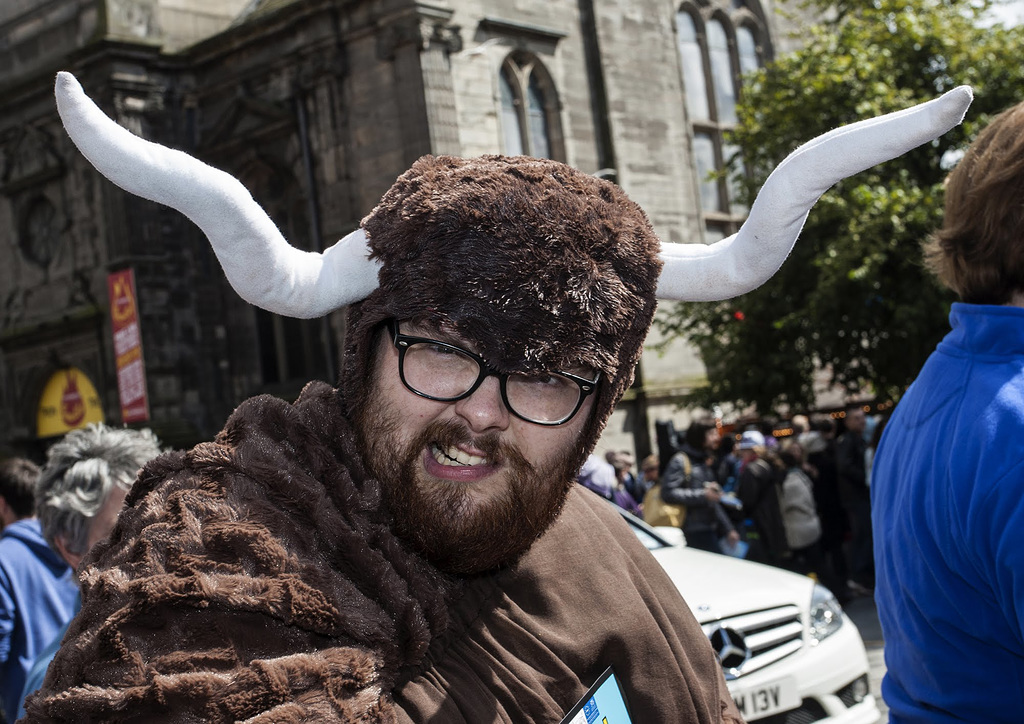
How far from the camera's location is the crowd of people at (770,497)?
9203 millimetres

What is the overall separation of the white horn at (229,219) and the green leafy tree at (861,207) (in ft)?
37.7

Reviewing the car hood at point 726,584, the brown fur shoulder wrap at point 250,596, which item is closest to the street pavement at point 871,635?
the car hood at point 726,584

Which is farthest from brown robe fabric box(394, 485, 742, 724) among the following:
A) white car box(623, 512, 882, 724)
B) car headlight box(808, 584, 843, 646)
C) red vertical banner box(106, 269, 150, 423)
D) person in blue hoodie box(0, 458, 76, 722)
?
red vertical banner box(106, 269, 150, 423)

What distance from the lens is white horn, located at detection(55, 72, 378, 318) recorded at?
158 centimetres

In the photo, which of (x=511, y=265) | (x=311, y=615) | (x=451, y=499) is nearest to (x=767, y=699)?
(x=451, y=499)

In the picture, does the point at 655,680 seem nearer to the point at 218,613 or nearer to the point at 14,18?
the point at 218,613

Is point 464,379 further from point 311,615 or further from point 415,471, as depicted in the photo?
point 311,615

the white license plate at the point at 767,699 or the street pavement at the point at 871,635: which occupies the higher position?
the white license plate at the point at 767,699

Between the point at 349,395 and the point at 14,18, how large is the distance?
71.9 ft

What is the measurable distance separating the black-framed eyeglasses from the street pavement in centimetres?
506

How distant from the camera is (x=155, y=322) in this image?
60.3 feet

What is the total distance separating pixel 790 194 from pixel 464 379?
2.05 feet

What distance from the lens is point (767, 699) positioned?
5.24 meters

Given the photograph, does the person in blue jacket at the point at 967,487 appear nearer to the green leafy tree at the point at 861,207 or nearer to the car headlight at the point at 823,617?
the car headlight at the point at 823,617
